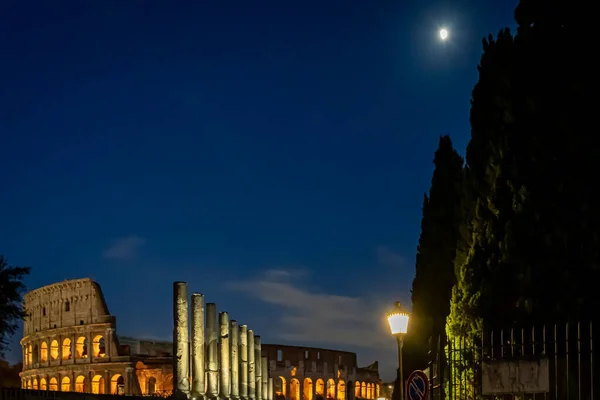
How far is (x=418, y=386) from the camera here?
9273 mm

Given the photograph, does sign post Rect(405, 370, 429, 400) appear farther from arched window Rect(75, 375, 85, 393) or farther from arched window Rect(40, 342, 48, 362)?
arched window Rect(40, 342, 48, 362)

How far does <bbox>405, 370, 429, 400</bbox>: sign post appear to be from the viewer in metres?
9.19

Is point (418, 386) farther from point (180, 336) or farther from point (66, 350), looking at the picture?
point (66, 350)

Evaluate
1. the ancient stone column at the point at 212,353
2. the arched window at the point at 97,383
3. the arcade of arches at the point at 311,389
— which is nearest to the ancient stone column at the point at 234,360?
the ancient stone column at the point at 212,353

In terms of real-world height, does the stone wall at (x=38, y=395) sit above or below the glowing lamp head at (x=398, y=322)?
A: below

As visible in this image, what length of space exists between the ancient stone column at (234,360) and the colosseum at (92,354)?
50.5ft

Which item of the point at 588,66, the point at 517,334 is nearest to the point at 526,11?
the point at 588,66

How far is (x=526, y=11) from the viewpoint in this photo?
11766mm

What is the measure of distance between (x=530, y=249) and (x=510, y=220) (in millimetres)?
558

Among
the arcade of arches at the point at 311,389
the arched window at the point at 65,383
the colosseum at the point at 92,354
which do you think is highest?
the colosseum at the point at 92,354

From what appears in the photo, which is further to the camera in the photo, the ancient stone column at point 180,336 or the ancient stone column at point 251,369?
the ancient stone column at point 251,369

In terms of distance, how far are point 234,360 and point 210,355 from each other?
2560 millimetres

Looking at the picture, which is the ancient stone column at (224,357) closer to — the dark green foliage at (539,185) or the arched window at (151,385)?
the dark green foliage at (539,185)

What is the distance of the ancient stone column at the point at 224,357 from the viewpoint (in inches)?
1188
